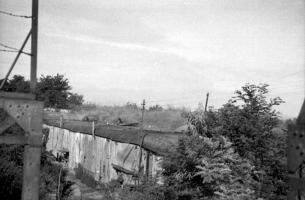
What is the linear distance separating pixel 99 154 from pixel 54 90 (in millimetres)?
36862

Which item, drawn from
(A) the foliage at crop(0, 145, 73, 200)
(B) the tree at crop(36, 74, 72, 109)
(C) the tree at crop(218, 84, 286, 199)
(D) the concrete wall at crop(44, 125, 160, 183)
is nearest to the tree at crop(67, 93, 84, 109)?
(B) the tree at crop(36, 74, 72, 109)

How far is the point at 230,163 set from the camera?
8438 mm

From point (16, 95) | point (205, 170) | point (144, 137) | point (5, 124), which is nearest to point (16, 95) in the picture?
point (16, 95)

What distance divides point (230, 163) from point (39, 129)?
19.2 ft

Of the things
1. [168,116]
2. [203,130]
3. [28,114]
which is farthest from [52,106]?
[28,114]

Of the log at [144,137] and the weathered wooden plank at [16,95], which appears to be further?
the log at [144,137]

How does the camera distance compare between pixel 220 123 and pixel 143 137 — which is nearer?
pixel 220 123

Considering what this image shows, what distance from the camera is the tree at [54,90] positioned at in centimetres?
5116

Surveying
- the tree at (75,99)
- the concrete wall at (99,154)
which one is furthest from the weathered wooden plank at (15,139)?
the tree at (75,99)

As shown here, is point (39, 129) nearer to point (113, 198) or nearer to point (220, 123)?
point (220, 123)

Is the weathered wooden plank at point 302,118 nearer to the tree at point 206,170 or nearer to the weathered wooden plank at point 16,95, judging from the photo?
the weathered wooden plank at point 16,95

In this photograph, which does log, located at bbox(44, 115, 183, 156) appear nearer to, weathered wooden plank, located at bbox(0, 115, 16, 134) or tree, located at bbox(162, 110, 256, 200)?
tree, located at bbox(162, 110, 256, 200)

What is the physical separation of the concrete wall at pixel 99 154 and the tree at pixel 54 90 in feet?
88.9

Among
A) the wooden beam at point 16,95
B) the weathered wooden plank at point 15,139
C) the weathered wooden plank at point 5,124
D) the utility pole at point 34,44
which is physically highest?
the utility pole at point 34,44
